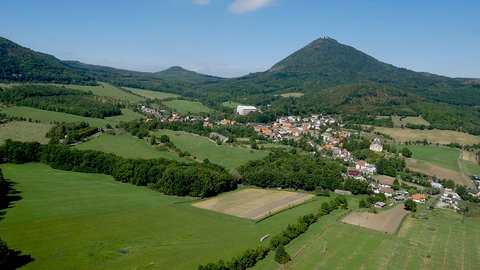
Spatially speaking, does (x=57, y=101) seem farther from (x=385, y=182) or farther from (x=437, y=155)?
(x=437, y=155)

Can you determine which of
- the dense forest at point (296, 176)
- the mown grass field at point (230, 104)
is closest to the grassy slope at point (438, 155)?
the dense forest at point (296, 176)

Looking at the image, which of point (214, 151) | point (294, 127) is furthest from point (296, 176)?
point (294, 127)

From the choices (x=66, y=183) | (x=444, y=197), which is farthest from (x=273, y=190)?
(x=66, y=183)

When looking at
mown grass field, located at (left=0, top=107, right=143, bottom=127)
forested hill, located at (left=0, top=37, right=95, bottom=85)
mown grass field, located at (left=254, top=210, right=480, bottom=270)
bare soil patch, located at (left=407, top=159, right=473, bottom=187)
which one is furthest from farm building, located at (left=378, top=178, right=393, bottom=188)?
forested hill, located at (left=0, top=37, right=95, bottom=85)

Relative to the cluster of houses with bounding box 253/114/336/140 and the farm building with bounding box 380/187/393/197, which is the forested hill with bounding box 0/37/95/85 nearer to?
the cluster of houses with bounding box 253/114/336/140

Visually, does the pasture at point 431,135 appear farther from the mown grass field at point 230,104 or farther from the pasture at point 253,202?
the mown grass field at point 230,104

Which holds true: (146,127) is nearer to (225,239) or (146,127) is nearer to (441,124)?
(225,239)
